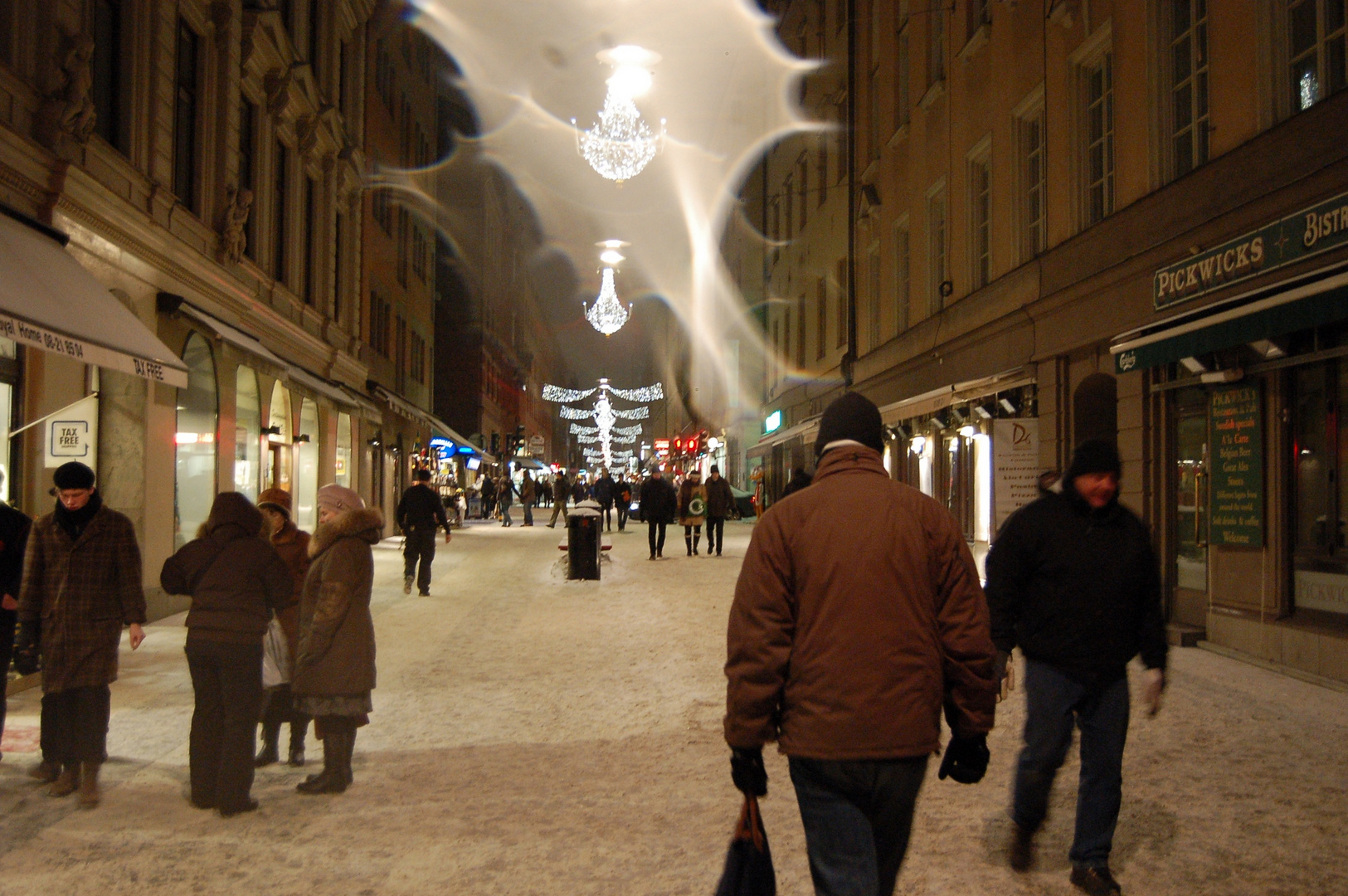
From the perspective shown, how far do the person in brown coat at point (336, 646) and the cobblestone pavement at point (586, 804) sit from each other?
0.94ft

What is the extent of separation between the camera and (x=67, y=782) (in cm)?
611

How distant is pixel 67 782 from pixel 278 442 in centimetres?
1519

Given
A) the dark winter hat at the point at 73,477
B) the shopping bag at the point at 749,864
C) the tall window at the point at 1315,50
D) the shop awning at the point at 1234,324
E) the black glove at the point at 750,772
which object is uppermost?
the tall window at the point at 1315,50

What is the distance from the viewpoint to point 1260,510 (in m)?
9.98

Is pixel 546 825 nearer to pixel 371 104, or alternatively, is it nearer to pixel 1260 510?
pixel 1260 510

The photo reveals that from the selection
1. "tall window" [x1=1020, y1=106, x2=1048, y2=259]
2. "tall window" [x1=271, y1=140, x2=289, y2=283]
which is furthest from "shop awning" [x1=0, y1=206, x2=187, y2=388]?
"tall window" [x1=1020, y1=106, x2=1048, y2=259]

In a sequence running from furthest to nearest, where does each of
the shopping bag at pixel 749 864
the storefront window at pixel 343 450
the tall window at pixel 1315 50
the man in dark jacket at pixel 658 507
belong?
the storefront window at pixel 343 450 < the man in dark jacket at pixel 658 507 < the tall window at pixel 1315 50 < the shopping bag at pixel 749 864

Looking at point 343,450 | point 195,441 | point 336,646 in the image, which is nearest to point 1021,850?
point 336,646

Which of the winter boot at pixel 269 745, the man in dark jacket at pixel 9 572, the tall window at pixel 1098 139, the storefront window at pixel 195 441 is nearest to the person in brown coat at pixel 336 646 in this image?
the winter boot at pixel 269 745

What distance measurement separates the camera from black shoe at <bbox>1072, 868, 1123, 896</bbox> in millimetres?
4595

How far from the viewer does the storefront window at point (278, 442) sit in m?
20.1

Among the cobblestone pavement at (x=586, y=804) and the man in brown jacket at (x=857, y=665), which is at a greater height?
the man in brown jacket at (x=857, y=665)

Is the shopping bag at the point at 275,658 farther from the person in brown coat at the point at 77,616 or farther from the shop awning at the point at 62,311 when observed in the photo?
the shop awning at the point at 62,311

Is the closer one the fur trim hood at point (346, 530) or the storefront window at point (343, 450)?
the fur trim hood at point (346, 530)
